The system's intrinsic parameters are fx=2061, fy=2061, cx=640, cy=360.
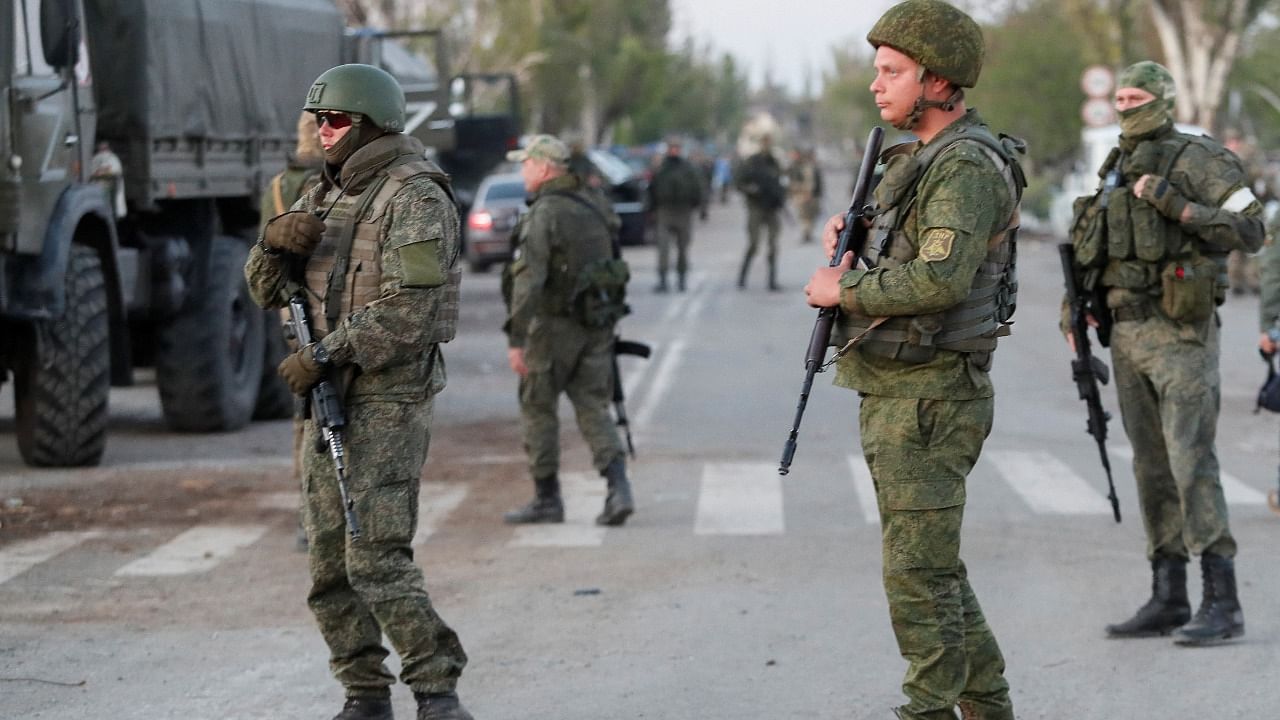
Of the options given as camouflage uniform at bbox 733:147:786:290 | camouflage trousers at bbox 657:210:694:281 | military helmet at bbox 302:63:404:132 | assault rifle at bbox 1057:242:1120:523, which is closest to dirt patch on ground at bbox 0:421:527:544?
assault rifle at bbox 1057:242:1120:523

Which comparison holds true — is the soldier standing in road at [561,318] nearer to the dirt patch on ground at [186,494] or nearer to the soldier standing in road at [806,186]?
the dirt patch on ground at [186,494]

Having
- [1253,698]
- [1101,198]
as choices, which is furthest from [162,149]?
[1253,698]

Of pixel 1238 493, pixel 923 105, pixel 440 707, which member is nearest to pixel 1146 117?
pixel 923 105

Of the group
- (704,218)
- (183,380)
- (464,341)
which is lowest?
(704,218)

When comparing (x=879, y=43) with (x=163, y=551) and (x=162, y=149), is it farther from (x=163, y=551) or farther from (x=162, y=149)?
(x=162, y=149)

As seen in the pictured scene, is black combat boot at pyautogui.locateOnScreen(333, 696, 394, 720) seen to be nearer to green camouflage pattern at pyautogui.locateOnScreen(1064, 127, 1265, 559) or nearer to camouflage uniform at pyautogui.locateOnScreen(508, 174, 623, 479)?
green camouflage pattern at pyautogui.locateOnScreen(1064, 127, 1265, 559)

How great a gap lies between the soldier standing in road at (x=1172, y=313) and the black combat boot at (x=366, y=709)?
2.85 metres

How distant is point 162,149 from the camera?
12.5m

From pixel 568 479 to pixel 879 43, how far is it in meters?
6.72

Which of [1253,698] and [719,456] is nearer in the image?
[1253,698]

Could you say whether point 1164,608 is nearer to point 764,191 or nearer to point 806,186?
point 764,191

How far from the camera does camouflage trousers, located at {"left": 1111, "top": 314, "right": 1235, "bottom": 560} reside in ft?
23.4

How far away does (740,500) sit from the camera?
10734mm

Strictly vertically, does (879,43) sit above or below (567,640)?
above
